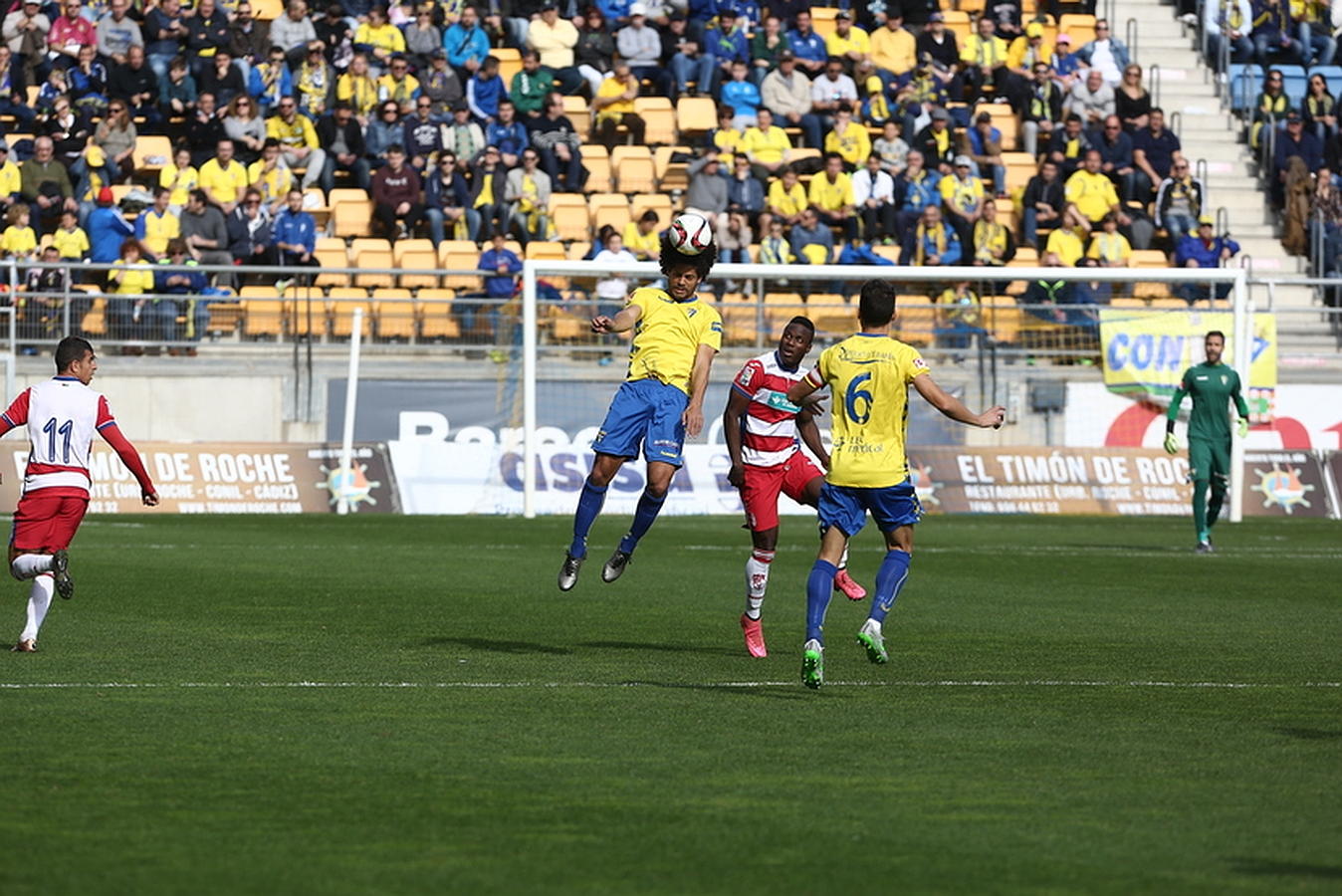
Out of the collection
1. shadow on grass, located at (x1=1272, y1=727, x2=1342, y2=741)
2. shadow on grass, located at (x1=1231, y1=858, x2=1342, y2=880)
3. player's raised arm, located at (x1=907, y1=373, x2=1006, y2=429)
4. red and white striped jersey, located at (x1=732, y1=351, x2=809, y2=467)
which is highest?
player's raised arm, located at (x1=907, y1=373, x2=1006, y2=429)

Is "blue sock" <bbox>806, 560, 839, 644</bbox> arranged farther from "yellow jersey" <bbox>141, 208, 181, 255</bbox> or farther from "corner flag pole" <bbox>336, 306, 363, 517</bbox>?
"yellow jersey" <bbox>141, 208, 181, 255</bbox>

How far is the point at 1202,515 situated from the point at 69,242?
1522 cm

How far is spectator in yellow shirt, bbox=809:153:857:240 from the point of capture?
31.3 m

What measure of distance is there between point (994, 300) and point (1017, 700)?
20.1 meters

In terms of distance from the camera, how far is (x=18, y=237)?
28.3m

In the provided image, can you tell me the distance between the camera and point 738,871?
248 inches

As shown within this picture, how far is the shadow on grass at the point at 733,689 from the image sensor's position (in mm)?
10280

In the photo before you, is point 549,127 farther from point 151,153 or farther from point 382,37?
point 151,153

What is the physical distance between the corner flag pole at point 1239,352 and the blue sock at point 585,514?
16091mm

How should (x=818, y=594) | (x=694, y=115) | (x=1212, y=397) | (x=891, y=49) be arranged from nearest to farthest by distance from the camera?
(x=818, y=594)
(x=1212, y=397)
(x=694, y=115)
(x=891, y=49)

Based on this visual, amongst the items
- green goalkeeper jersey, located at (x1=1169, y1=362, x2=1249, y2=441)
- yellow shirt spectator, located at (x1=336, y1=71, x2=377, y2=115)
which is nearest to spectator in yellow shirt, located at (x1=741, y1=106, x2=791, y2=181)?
yellow shirt spectator, located at (x1=336, y1=71, x2=377, y2=115)

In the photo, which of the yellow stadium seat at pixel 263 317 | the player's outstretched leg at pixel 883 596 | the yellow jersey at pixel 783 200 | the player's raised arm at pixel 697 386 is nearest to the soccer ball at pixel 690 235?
the player's raised arm at pixel 697 386

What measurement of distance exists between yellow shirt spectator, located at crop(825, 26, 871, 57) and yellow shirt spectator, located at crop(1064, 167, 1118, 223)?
164 inches

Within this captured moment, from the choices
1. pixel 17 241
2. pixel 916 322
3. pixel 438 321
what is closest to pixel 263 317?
pixel 438 321
